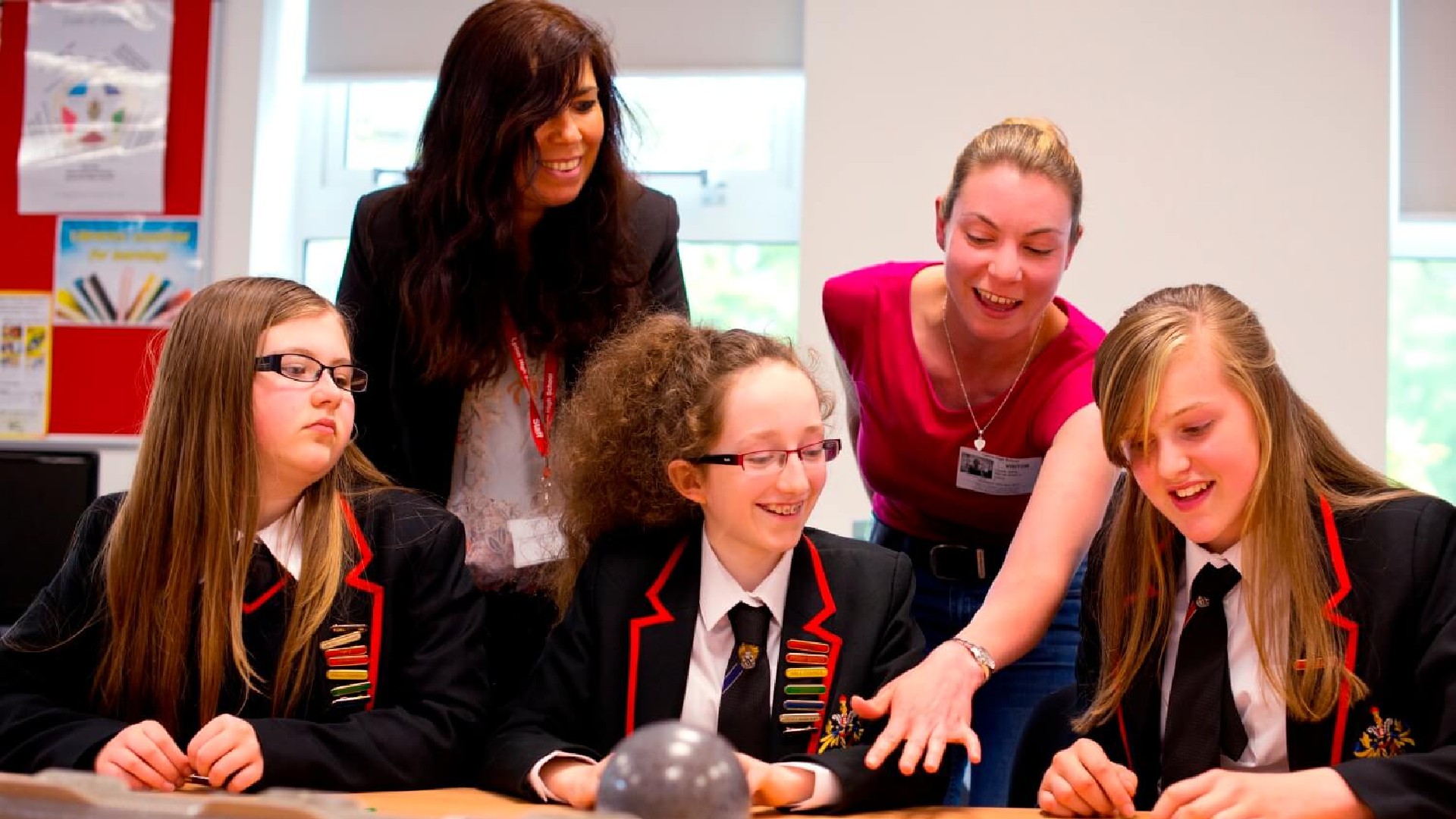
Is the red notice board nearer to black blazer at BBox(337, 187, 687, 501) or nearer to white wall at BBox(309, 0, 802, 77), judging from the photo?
white wall at BBox(309, 0, 802, 77)

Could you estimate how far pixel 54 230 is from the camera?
14.9ft

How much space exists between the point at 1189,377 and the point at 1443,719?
19.2 inches

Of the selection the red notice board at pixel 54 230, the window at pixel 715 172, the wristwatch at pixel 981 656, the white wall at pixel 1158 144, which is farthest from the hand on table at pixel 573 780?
the red notice board at pixel 54 230

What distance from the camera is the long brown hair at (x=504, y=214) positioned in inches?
84.6

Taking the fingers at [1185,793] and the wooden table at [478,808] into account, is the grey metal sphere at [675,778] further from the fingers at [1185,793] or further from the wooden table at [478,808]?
the fingers at [1185,793]

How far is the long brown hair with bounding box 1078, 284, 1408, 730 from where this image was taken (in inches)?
65.6

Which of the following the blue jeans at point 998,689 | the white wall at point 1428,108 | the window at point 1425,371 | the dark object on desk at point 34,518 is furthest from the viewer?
the window at point 1425,371

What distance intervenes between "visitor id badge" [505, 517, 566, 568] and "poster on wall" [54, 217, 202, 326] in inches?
107

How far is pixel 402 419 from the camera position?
2207mm

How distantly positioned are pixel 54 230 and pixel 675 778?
412 centimetres

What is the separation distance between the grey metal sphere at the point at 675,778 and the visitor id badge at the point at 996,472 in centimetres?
110

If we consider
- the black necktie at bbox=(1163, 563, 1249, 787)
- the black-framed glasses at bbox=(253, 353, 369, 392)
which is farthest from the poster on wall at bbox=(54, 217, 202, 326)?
the black necktie at bbox=(1163, 563, 1249, 787)

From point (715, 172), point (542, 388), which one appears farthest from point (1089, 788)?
point (715, 172)

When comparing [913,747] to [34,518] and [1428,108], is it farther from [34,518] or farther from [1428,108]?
[1428,108]
